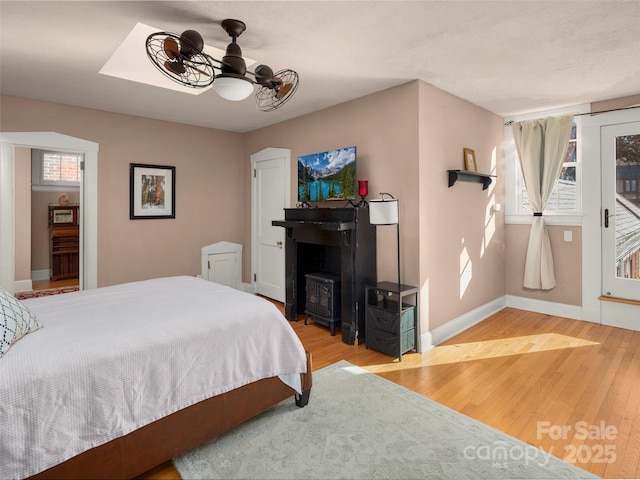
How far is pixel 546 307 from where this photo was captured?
446 cm

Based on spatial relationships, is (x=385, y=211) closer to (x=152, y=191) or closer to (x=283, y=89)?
(x=283, y=89)

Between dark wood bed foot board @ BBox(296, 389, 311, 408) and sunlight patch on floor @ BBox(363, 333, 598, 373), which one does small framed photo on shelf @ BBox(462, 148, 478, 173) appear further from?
dark wood bed foot board @ BBox(296, 389, 311, 408)

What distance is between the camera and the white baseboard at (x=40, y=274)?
6391 millimetres

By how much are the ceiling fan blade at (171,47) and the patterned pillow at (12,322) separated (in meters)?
1.54

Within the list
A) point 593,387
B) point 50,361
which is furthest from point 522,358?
point 50,361

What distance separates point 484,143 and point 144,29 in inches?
144

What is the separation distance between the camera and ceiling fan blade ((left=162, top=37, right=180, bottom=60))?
1963 millimetres

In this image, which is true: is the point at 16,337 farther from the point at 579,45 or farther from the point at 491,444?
the point at 579,45

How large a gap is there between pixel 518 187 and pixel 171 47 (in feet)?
14.3

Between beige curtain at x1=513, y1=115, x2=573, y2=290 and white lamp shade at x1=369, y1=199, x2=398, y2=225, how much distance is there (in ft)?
7.70

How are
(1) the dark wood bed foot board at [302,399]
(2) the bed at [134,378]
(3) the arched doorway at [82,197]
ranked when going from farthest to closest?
1. (3) the arched doorway at [82,197]
2. (1) the dark wood bed foot board at [302,399]
3. (2) the bed at [134,378]

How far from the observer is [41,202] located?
6.46 metres

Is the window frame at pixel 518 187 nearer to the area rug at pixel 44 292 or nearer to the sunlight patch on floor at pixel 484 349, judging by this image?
the sunlight patch on floor at pixel 484 349

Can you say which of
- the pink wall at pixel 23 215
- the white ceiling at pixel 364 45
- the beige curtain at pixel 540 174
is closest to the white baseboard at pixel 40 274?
the pink wall at pixel 23 215
